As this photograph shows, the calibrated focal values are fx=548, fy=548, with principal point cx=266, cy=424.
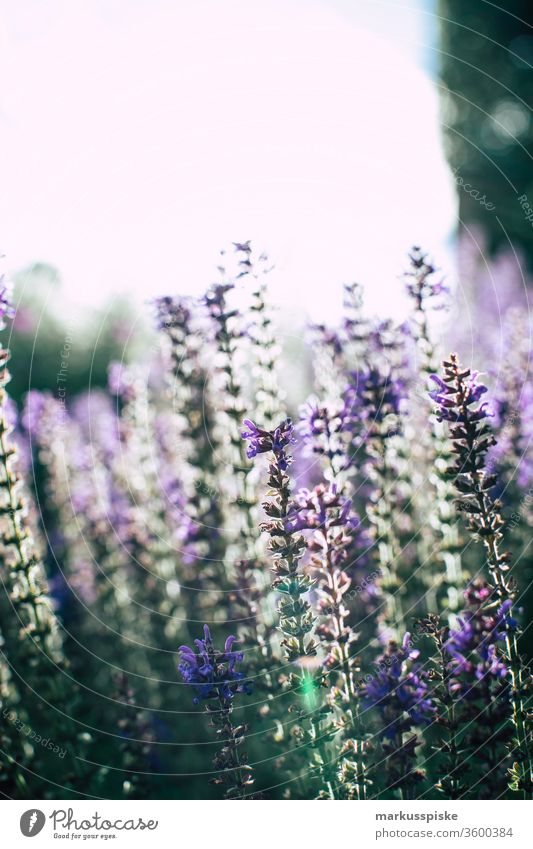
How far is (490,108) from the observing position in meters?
14.3

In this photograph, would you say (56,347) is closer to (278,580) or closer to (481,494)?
(278,580)

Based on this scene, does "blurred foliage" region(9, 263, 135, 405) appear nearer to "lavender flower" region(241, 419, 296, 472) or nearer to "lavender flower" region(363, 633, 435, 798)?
"lavender flower" region(241, 419, 296, 472)

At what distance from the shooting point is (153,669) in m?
5.26

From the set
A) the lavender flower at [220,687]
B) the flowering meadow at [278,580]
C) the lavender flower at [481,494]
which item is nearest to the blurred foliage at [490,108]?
the flowering meadow at [278,580]

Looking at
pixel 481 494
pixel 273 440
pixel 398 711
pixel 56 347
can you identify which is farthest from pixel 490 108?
pixel 398 711

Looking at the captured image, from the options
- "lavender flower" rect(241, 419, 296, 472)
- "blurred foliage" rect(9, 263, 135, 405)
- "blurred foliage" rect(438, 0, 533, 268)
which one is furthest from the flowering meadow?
"blurred foliage" rect(438, 0, 533, 268)

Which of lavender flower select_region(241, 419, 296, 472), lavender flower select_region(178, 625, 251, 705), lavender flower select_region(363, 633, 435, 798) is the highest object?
lavender flower select_region(241, 419, 296, 472)

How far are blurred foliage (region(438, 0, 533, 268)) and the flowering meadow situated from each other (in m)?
11.0

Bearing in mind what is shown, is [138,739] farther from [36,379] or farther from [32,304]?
[32,304]

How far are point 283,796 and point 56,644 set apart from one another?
6.93ft

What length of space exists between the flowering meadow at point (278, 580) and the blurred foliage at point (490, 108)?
1097cm

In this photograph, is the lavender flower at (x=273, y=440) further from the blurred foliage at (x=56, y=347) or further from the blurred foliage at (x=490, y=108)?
the blurred foliage at (x=490, y=108)

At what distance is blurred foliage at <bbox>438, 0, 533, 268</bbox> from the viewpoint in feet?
44.8
